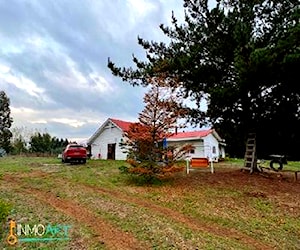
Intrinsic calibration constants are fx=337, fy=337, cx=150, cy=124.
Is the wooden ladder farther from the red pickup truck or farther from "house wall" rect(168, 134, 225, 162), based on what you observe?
"house wall" rect(168, 134, 225, 162)

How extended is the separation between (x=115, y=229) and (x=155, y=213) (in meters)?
1.75

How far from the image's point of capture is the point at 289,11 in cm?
1473

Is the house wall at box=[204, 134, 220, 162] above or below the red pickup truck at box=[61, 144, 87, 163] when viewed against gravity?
above

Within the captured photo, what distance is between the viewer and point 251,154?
16.5m

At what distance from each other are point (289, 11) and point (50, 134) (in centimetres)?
4353

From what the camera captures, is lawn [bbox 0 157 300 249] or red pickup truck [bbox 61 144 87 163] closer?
lawn [bbox 0 157 300 249]

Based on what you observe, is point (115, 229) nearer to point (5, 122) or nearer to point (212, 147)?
point (212, 147)

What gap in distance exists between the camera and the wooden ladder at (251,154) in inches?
643

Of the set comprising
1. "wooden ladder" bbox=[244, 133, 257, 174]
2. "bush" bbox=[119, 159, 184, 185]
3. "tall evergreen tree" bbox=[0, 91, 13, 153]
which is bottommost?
"bush" bbox=[119, 159, 184, 185]

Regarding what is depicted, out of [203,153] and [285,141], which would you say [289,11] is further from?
[203,153]

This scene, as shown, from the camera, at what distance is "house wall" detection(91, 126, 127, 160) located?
33.2m

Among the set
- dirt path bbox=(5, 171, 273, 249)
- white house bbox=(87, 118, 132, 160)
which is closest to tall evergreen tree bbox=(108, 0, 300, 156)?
dirt path bbox=(5, 171, 273, 249)

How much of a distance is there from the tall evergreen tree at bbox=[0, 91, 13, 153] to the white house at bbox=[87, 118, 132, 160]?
49.3 feet

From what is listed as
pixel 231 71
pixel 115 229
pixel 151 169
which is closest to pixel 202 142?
pixel 231 71
